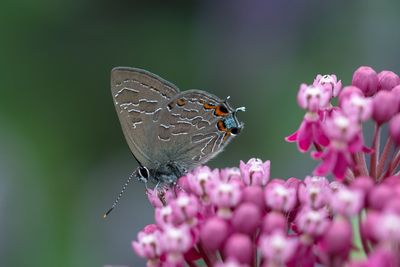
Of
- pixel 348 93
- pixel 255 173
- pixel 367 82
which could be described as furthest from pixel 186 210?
pixel 367 82

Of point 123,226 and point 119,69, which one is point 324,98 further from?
point 123,226

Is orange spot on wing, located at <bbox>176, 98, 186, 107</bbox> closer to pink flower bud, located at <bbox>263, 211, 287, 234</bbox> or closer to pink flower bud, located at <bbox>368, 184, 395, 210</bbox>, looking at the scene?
pink flower bud, located at <bbox>263, 211, 287, 234</bbox>

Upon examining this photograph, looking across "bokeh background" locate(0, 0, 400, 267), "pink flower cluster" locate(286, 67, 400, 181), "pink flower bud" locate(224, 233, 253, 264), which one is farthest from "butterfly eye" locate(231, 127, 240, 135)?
"bokeh background" locate(0, 0, 400, 267)

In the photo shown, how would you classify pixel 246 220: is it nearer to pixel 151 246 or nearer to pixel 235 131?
pixel 151 246

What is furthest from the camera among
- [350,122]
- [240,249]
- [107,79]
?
[107,79]

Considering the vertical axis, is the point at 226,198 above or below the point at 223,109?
below
